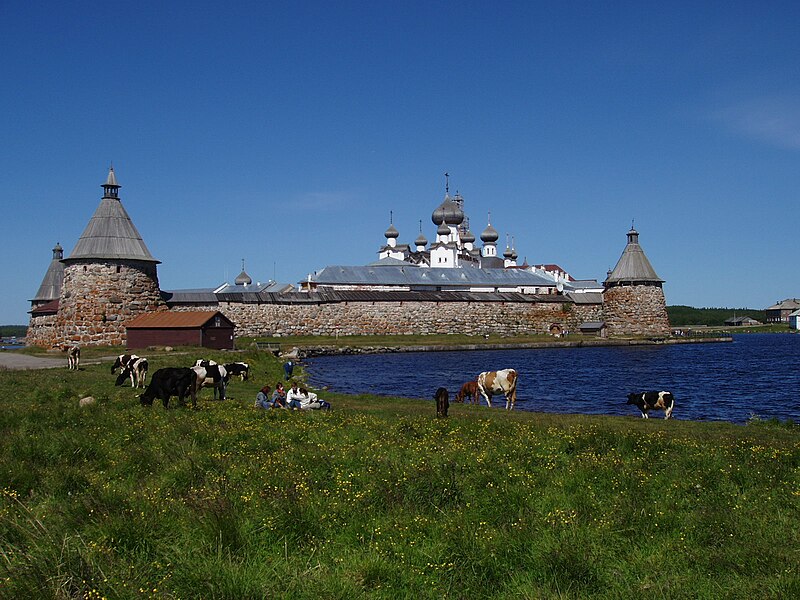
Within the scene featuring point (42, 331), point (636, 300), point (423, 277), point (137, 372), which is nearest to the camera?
point (137, 372)

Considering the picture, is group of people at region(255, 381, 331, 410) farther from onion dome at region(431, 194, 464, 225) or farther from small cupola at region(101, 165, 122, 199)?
onion dome at region(431, 194, 464, 225)

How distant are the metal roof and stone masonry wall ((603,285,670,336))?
Result: 54823 mm

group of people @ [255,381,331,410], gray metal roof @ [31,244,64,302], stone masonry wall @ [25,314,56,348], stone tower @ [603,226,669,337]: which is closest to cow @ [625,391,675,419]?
group of people @ [255,381,331,410]

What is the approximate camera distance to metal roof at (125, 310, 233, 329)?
47.8 meters

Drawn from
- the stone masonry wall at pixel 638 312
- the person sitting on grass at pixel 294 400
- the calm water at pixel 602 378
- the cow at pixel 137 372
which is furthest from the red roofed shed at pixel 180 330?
the stone masonry wall at pixel 638 312

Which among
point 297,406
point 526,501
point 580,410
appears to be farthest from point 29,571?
point 580,410

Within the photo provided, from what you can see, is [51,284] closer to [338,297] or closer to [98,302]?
[98,302]

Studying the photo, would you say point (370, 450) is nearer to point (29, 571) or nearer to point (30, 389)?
point (29, 571)

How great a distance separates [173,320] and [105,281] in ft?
23.8

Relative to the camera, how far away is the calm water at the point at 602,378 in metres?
27.7

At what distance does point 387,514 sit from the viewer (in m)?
8.34

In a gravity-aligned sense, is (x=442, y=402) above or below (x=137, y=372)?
below

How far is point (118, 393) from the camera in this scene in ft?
68.9

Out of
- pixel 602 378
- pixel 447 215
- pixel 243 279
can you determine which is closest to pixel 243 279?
pixel 243 279
